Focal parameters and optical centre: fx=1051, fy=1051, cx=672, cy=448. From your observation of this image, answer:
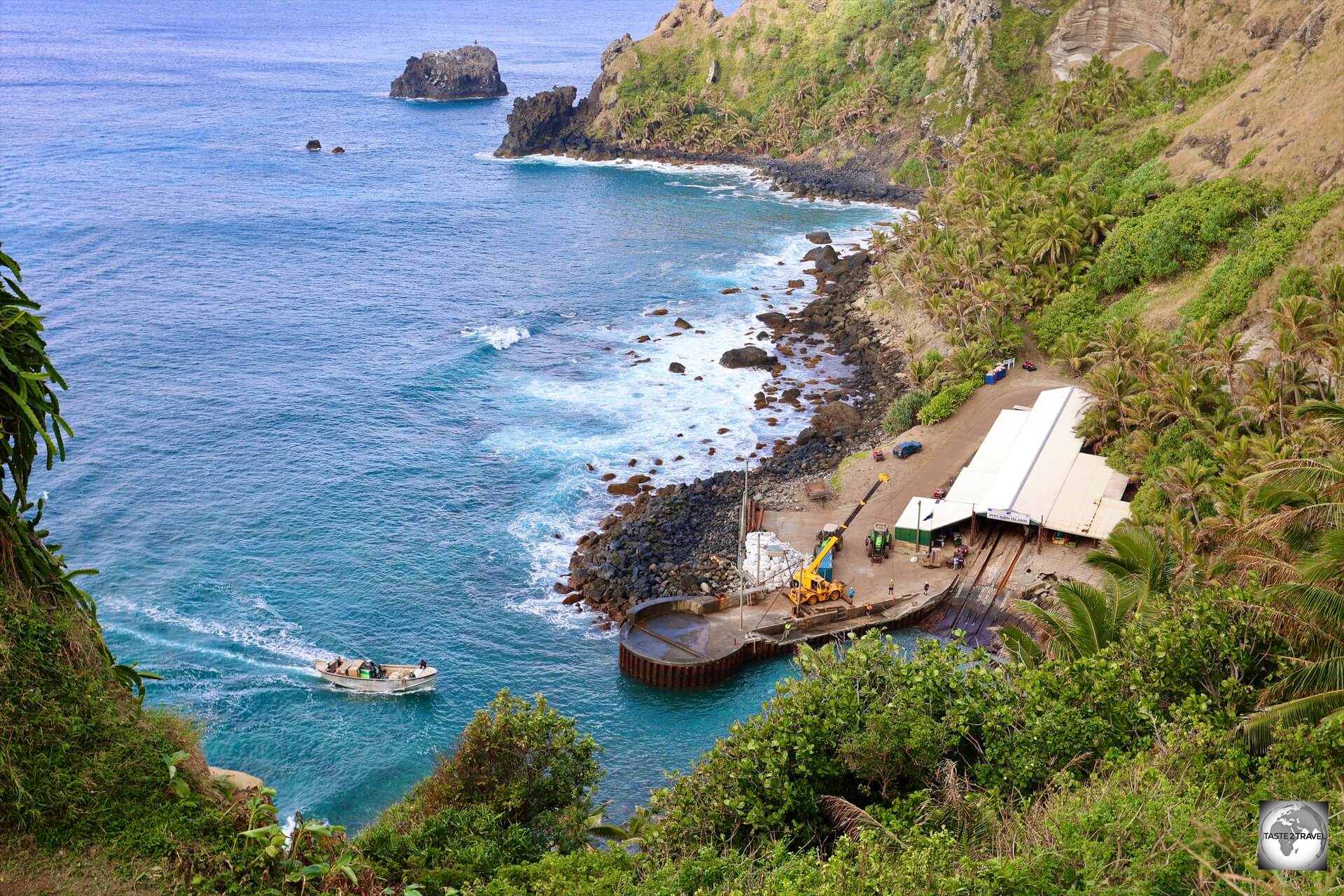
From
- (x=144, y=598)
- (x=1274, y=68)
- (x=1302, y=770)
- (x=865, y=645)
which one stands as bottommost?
(x=144, y=598)

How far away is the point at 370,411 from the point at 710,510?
28833 millimetres

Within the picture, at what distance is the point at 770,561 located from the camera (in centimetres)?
5641

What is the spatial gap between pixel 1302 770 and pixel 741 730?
14056 mm

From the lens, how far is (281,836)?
2267 centimetres

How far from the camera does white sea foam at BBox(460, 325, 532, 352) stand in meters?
90.0

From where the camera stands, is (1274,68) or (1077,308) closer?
(1077,308)

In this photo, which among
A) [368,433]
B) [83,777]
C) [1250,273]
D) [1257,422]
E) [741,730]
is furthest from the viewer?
[368,433]

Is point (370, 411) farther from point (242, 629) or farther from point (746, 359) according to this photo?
point (746, 359)

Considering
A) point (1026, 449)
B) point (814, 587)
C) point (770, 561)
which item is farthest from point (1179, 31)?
point (814, 587)

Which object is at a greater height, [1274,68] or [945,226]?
[1274,68]

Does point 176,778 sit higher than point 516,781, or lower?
higher

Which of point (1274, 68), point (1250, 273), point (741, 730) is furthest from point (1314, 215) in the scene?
point (741, 730)

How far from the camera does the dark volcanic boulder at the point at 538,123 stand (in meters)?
162

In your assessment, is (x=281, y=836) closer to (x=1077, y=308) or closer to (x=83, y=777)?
(x=83, y=777)
